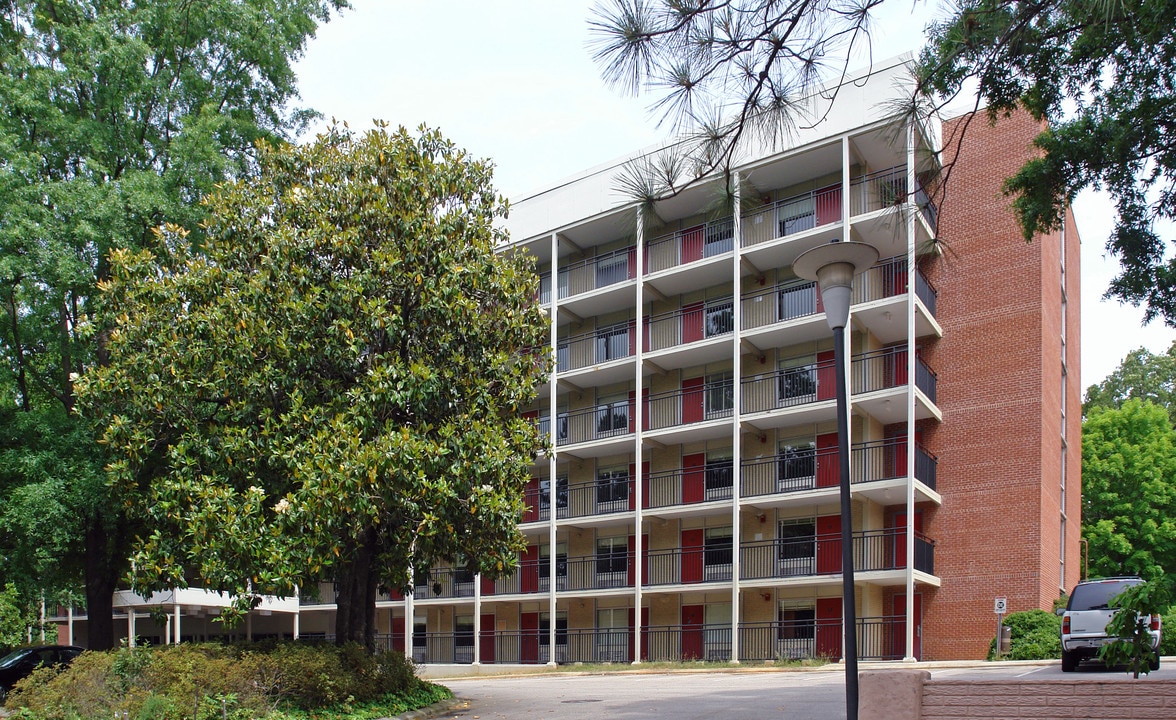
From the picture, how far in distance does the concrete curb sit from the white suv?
34.2 feet

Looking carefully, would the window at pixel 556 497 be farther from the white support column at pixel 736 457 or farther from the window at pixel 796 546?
the window at pixel 796 546

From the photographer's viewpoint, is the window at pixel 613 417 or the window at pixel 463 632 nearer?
the window at pixel 613 417

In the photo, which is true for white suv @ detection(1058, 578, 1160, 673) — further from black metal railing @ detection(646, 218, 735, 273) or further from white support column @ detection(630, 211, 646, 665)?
black metal railing @ detection(646, 218, 735, 273)

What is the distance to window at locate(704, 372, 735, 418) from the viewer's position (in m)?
33.8

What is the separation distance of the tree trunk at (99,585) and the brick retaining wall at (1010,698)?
1734 cm

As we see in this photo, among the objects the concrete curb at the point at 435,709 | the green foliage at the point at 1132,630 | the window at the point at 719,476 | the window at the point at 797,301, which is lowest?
the concrete curb at the point at 435,709

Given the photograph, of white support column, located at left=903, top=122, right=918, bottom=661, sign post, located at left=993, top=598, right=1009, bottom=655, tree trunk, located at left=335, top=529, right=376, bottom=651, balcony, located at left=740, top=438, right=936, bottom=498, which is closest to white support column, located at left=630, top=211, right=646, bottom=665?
balcony, located at left=740, top=438, right=936, bottom=498

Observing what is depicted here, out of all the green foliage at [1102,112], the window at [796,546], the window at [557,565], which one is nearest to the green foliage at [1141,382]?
the window at [796,546]

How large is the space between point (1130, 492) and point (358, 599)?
3733 cm

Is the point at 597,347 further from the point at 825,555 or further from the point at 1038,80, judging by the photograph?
the point at 1038,80

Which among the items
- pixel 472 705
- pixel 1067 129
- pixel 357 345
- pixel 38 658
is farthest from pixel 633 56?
pixel 38 658

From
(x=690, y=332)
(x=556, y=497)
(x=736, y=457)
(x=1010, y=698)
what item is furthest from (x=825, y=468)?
(x=1010, y=698)

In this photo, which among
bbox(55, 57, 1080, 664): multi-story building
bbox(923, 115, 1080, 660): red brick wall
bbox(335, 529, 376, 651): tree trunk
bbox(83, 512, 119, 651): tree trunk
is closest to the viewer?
bbox(335, 529, 376, 651): tree trunk

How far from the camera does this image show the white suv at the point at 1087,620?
17609 millimetres
